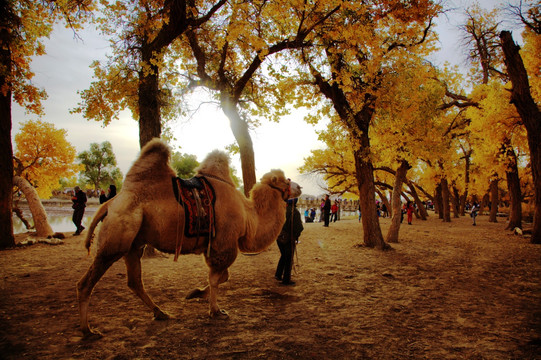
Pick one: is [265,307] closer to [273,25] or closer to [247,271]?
[247,271]

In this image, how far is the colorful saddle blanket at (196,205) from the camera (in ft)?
14.3

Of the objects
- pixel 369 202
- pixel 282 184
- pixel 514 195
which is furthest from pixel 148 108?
pixel 514 195

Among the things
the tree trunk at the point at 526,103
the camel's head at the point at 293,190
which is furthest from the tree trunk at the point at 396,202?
the camel's head at the point at 293,190

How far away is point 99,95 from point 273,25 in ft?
19.8

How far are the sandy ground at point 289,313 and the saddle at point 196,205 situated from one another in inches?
50.7

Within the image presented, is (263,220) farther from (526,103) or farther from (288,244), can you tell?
(526,103)

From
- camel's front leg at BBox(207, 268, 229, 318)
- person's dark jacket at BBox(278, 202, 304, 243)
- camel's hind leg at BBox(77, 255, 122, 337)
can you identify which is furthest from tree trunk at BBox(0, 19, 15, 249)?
camel's front leg at BBox(207, 268, 229, 318)

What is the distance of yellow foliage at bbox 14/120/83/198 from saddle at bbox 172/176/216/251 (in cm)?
2840

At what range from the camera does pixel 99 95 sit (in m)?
9.63

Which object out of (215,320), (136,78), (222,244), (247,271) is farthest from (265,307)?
(136,78)

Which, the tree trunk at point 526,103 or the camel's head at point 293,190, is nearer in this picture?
the camel's head at point 293,190

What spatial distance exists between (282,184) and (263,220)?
0.75 metres

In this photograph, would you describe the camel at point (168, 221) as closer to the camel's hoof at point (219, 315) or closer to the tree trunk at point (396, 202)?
the camel's hoof at point (219, 315)

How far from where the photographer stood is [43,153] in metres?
27.2
